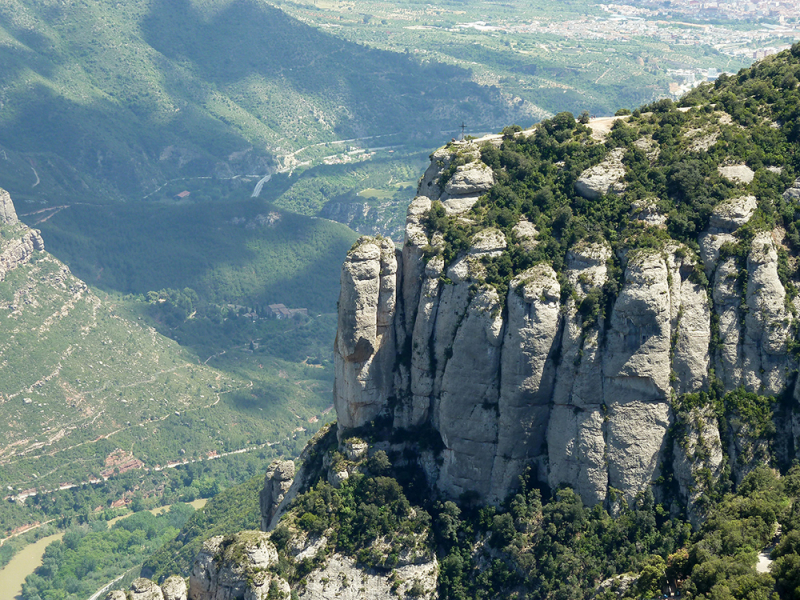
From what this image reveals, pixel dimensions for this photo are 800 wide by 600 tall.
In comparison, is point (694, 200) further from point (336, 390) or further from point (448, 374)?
point (336, 390)

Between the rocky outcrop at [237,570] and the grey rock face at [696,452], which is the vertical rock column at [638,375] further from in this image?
the rocky outcrop at [237,570]

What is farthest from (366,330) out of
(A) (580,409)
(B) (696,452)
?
(B) (696,452)

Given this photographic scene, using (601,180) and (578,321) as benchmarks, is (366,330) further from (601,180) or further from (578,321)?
(601,180)

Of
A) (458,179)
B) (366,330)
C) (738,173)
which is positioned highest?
Result: (738,173)

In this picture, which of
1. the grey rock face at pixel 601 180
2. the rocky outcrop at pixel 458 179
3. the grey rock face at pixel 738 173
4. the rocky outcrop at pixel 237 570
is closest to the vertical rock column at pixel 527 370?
the grey rock face at pixel 601 180

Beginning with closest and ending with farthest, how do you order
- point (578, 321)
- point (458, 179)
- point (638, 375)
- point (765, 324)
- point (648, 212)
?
point (638, 375), point (765, 324), point (578, 321), point (648, 212), point (458, 179)

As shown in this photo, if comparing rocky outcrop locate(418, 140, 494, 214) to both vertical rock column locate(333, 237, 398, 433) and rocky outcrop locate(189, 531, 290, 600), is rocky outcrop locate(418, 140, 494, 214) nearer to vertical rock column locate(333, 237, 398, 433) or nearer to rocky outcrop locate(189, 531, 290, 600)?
vertical rock column locate(333, 237, 398, 433)
